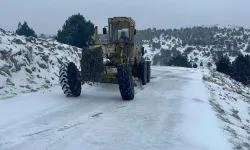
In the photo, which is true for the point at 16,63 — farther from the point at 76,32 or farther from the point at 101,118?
the point at 76,32

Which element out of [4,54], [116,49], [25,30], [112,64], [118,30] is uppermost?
[25,30]

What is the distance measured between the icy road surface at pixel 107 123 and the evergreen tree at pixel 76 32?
2175 centimetres

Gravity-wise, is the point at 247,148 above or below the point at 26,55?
below

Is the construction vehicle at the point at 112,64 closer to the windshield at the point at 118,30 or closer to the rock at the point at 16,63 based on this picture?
the windshield at the point at 118,30

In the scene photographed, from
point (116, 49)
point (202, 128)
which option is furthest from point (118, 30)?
point (202, 128)

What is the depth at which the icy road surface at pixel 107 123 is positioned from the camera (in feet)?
21.8

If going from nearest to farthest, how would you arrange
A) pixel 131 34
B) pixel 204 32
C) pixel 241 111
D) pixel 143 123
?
pixel 143 123
pixel 241 111
pixel 131 34
pixel 204 32

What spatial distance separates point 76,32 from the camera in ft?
111

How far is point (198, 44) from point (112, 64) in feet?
229

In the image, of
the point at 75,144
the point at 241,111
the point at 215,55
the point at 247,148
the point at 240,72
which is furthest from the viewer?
the point at 215,55

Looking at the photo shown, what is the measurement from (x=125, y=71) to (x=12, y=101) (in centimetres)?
358

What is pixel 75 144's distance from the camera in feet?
21.5

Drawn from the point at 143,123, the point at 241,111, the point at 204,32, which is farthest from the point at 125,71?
the point at 204,32

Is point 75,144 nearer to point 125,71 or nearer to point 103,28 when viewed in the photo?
point 125,71
